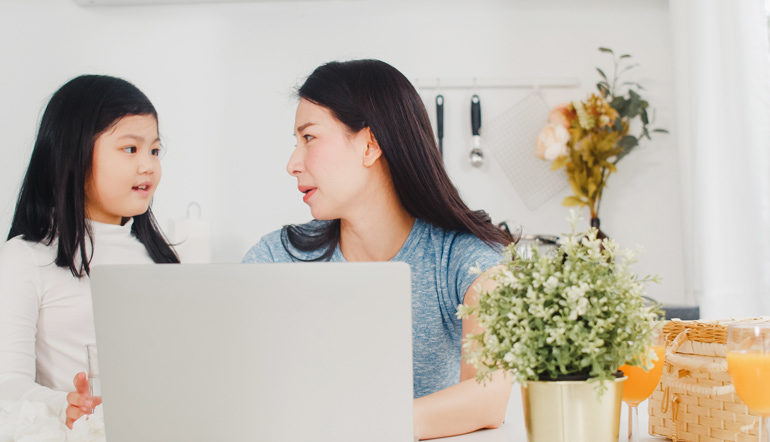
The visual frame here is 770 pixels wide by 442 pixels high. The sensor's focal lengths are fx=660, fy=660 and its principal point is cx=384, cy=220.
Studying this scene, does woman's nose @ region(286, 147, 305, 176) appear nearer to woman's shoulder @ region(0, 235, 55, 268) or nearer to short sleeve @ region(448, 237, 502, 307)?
short sleeve @ region(448, 237, 502, 307)

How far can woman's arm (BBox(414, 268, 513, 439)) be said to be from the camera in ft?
3.15

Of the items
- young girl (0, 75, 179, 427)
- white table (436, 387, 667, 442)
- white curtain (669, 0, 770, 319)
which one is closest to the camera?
white table (436, 387, 667, 442)

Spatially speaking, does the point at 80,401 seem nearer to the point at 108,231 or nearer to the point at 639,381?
the point at 639,381

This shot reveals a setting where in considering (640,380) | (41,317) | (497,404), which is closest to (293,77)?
(41,317)

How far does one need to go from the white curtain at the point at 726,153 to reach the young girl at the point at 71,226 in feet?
5.49

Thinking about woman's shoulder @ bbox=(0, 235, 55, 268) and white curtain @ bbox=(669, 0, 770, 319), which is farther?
white curtain @ bbox=(669, 0, 770, 319)

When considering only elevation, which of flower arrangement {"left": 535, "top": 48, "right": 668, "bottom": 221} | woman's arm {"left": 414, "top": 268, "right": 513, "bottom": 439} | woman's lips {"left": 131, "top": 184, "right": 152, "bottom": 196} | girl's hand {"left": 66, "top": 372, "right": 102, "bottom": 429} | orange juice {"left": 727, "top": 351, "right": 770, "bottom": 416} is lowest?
woman's arm {"left": 414, "top": 268, "right": 513, "bottom": 439}

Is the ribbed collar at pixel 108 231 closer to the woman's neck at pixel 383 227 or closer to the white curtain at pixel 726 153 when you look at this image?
the woman's neck at pixel 383 227

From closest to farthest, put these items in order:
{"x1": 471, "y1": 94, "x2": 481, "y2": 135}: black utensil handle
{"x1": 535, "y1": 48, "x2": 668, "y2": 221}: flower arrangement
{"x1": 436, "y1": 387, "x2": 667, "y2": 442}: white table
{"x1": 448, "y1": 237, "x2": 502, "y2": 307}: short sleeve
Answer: {"x1": 436, "y1": 387, "x2": 667, "y2": 442}: white table
{"x1": 448, "y1": 237, "x2": 502, "y2": 307}: short sleeve
{"x1": 535, "y1": 48, "x2": 668, "y2": 221}: flower arrangement
{"x1": 471, "y1": 94, "x2": 481, "y2": 135}: black utensil handle

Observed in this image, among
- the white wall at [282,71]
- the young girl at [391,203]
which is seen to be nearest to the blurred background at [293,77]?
the white wall at [282,71]

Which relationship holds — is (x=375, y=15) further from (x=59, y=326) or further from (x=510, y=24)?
(x=59, y=326)

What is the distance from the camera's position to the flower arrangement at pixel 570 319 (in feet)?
2.25

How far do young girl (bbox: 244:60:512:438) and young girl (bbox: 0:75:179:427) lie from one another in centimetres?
38

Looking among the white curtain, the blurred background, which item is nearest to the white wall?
the blurred background
